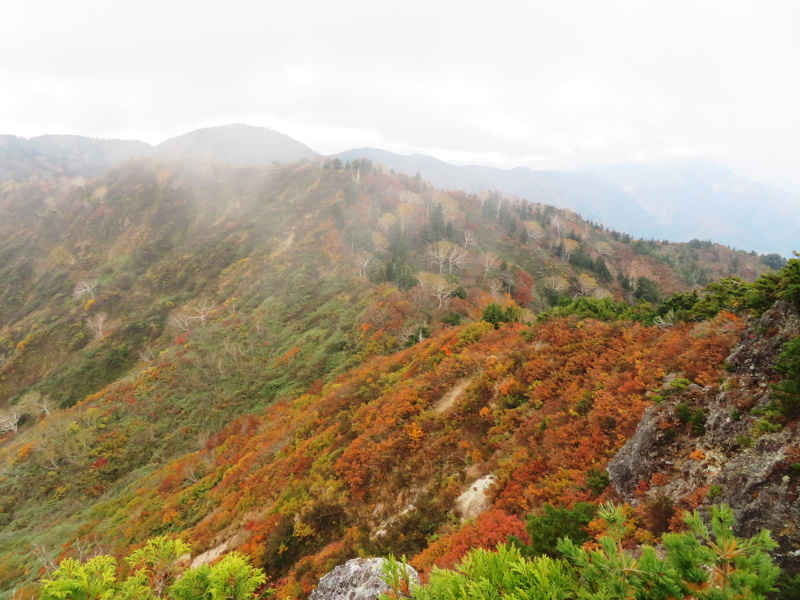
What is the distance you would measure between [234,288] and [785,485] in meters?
62.2

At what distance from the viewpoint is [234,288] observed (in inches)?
2234

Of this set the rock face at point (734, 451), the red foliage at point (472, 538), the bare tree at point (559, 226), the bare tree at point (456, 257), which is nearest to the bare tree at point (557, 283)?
the bare tree at point (456, 257)

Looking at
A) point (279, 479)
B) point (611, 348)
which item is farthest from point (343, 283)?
point (611, 348)

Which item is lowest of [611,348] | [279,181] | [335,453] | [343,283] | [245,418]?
[245,418]

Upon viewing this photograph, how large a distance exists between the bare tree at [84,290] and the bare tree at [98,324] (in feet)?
28.8

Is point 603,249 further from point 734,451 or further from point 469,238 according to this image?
point 734,451

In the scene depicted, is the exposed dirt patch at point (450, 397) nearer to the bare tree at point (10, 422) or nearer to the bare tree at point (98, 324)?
the bare tree at point (10, 422)

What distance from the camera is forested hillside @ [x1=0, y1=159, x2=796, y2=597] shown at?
10.9m

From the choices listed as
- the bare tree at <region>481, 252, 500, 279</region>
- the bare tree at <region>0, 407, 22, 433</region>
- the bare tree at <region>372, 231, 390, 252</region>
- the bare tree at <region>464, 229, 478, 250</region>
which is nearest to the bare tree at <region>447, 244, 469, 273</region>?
the bare tree at <region>481, 252, 500, 279</region>

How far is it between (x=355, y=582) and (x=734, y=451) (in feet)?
27.8

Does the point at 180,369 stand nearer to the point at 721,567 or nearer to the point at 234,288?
the point at 234,288

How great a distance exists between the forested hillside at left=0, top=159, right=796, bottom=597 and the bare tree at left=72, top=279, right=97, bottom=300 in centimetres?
82

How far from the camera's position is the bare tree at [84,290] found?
213 feet

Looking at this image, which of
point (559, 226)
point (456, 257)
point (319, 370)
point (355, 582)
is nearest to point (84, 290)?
point (319, 370)
